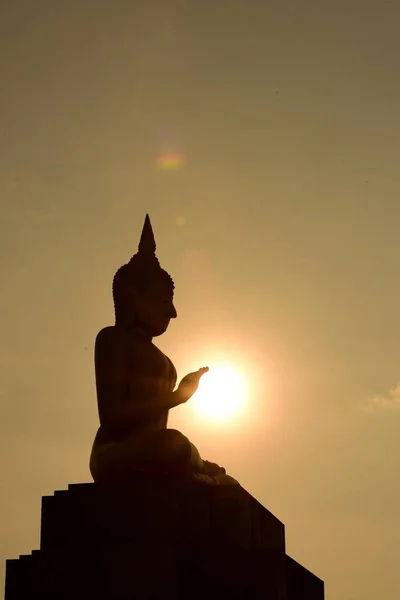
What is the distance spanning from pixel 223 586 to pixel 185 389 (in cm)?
239

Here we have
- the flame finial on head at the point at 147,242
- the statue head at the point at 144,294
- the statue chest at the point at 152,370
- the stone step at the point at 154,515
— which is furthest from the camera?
the flame finial on head at the point at 147,242

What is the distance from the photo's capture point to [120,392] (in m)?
12.5

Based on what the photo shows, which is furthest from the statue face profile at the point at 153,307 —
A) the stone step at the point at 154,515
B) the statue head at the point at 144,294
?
the stone step at the point at 154,515

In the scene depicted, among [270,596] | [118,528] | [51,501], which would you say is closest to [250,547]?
[270,596]

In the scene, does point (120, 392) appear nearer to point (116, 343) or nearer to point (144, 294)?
point (116, 343)

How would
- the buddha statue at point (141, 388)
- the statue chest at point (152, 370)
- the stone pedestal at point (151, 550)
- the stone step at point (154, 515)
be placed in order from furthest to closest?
the statue chest at point (152, 370)
the buddha statue at point (141, 388)
the stone step at point (154, 515)
the stone pedestal at point (151, 550)

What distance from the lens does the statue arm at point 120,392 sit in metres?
12.4

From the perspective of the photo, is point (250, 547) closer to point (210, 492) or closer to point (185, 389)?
point (210, 492)

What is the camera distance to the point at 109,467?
1198 cm

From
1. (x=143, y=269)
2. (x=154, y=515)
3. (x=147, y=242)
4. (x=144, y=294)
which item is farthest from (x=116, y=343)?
(x=154, y=515)

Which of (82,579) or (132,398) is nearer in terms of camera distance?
(82,579)

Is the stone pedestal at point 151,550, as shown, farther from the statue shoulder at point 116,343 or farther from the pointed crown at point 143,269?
the pointed crown at point 143,269

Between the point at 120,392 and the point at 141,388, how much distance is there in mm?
274

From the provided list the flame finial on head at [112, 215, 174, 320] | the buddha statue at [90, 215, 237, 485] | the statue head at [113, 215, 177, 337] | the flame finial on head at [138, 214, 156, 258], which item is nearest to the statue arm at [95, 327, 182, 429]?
the buddha statue at [90, 215, 237, 485]
